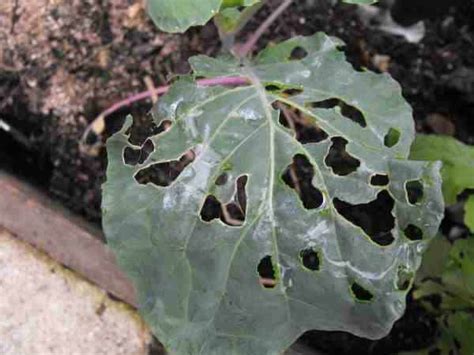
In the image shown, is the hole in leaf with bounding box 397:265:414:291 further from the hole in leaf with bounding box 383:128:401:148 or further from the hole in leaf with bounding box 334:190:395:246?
the hole in leaf with bounding box 334:190:395:246

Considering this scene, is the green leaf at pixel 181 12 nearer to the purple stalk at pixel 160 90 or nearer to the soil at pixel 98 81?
the purple stalk at pixel 160 90

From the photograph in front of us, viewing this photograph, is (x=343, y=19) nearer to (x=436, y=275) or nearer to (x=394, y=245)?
(x=436, y=275)

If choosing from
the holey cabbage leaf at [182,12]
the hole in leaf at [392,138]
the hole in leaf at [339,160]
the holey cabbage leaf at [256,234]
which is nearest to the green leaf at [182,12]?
the holey cabbage leaf at [182,12]

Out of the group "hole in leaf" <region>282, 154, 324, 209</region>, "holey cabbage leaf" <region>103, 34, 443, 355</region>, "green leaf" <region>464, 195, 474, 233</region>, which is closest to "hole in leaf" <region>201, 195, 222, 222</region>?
"hole in leaf" <region>282, 154, 324, 209</region>

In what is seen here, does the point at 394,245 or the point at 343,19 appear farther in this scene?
the point at 343,19

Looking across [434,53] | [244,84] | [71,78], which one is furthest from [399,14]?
[71,78]
